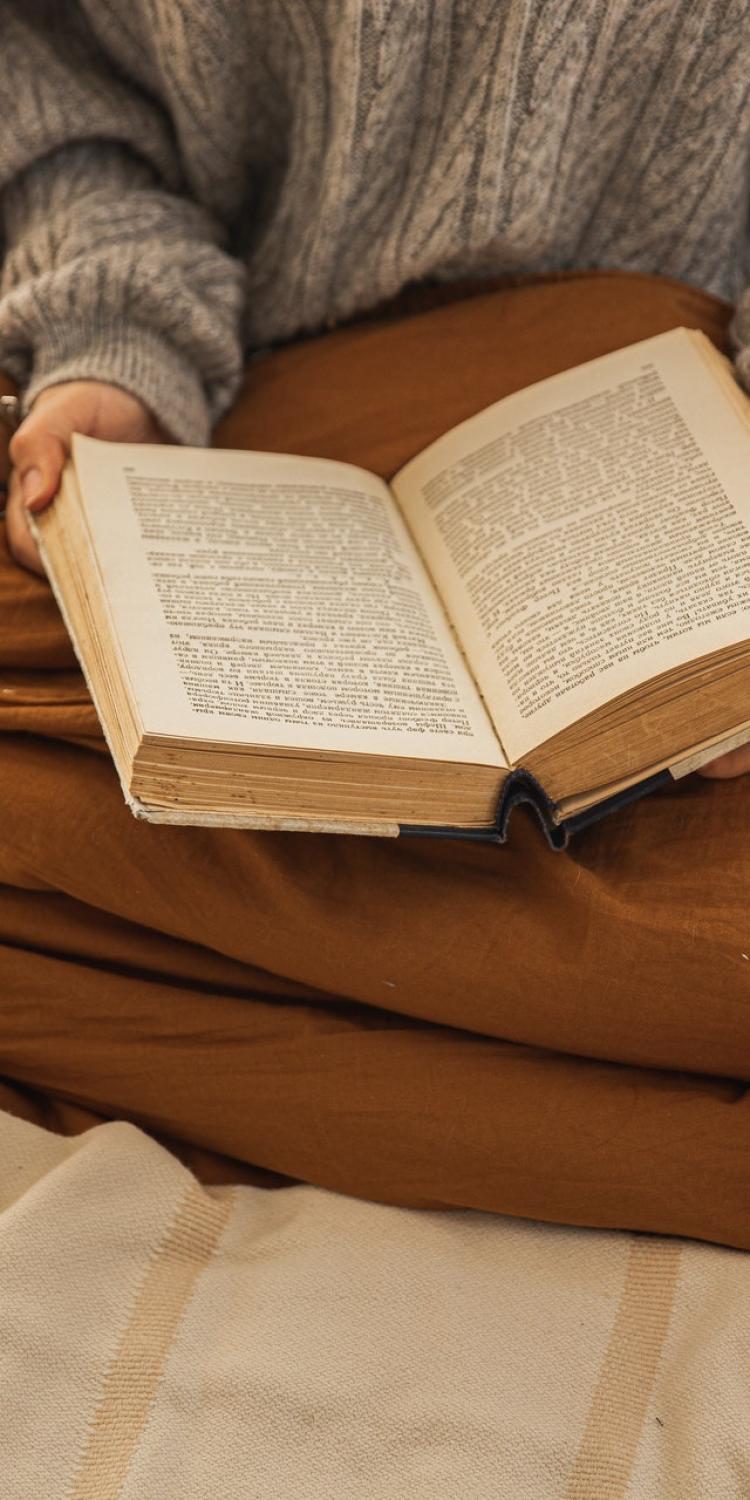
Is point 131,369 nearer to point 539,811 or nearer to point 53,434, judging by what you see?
point 53,434

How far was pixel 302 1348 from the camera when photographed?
618 mm

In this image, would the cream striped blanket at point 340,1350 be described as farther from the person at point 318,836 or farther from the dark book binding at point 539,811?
the dark book binding at point 539,811

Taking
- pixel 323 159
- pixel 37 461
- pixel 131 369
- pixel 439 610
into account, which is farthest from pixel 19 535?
pixel 323 159

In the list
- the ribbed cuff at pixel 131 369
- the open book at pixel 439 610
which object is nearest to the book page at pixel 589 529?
the open book at pixel 439 610

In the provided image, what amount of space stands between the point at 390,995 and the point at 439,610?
0.71 feet

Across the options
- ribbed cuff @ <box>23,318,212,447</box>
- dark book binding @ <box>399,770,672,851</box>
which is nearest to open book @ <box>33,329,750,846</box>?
dark book binding @ <box>399,770,672,851</box>

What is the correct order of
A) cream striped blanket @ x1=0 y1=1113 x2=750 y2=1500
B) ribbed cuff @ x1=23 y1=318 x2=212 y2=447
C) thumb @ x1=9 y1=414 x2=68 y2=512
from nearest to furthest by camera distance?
cream striped blanket @ x1=0 y1=1113 x2=750 y2=1500 → thumb @ x1=9 y1=414 x2=68 y2=512 → ribbed cuff @ x1=23 y1=318 x2=212 y2=447

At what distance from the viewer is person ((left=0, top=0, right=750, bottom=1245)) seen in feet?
2.20

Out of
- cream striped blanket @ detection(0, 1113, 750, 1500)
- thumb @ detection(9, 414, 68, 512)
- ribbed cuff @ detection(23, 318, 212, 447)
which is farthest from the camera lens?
ribbed cuff @ detection(23, 318, 212, 447)

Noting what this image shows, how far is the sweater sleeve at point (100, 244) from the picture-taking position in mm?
916

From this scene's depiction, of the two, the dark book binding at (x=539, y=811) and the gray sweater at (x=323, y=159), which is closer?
the dark book binding at (x=539, y=811)

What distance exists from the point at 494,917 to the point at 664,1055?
4.2 inches

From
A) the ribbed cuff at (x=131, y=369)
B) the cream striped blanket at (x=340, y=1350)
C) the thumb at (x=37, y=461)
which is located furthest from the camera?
the ribbed cuff at (x=131, y=369)

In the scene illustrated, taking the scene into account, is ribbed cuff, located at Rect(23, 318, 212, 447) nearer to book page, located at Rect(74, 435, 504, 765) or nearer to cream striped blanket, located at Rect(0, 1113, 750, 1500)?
book page, located at Rect(74, 435, 504, 765)
